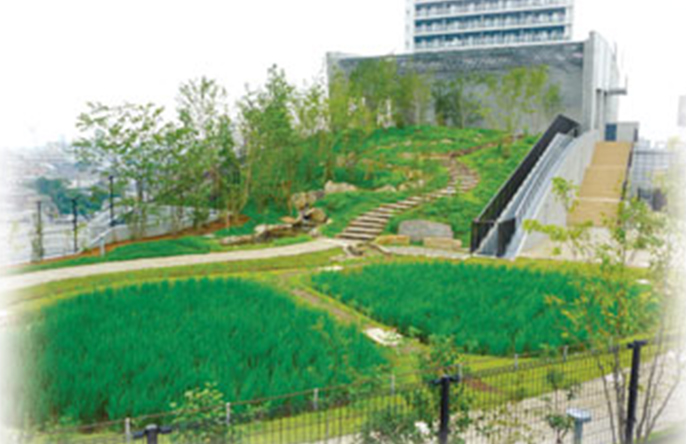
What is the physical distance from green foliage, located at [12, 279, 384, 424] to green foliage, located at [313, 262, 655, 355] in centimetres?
119

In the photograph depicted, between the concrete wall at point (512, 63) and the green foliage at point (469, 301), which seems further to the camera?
the concrete wall at point (512, 63)

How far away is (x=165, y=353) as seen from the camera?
629 centimetres

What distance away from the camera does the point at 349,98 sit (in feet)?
81.7

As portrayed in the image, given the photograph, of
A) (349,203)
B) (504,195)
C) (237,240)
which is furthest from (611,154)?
(237,240)

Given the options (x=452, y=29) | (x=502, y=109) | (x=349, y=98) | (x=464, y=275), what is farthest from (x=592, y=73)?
(x=452, y=29)

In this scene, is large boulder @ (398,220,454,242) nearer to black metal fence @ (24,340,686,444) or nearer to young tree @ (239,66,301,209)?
young tree @ (239,66,301,209)

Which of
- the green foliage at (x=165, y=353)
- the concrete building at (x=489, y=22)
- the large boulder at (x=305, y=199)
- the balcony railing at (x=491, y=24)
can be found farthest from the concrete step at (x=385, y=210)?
the balcony railing at (x=491, y=24)

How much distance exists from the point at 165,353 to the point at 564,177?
15573 millimetres

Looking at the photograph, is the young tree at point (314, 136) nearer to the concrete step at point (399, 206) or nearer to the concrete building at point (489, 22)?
the concrete step at point (399, 206)

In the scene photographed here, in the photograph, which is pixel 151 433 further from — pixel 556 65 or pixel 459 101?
pixel 459 101

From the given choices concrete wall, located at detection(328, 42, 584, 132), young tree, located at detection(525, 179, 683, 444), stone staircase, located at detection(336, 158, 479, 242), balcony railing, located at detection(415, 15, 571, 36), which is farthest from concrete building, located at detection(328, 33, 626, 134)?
balcony railing, located at detection(415, 15, 571, 36)

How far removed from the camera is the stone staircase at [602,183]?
66.2 ft

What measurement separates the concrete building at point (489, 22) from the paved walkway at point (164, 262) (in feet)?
154

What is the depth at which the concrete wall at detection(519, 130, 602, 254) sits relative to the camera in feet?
50.7
